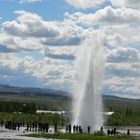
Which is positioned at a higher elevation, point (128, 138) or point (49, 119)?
point (49, 119)

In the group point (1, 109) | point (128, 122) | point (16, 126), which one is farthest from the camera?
point (1, 109)

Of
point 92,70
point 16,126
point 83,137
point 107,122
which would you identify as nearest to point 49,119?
point 107,122

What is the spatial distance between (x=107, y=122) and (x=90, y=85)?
40408mm

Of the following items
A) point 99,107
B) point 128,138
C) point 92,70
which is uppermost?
point 92,70

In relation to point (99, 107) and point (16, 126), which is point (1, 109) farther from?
point (99, 107)

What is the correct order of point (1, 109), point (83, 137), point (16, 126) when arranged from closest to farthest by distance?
point (83, 137), point (16, 126), point (1, 109)

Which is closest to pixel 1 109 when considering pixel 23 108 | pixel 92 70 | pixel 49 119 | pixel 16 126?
pixel 23 108

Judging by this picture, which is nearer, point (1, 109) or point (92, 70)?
point (92, 70)

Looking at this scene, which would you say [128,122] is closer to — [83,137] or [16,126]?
[16,126]

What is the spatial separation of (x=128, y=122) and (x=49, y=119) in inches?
817

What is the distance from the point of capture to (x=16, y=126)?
287 ft

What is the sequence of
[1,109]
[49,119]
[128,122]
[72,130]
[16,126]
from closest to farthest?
[72,130] < [16,126] < [49,119] < [128,122] < [1,109]

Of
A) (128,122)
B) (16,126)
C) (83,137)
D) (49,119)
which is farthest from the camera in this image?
(128,122)

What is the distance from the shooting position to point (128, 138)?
207 ft
